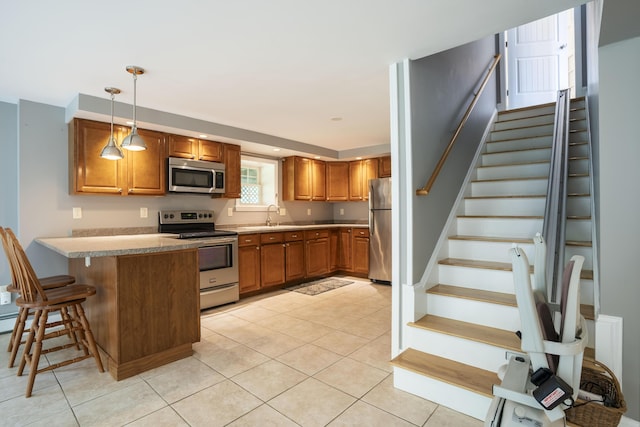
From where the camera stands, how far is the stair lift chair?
3.59 ft

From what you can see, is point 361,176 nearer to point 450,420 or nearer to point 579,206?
point 579,206

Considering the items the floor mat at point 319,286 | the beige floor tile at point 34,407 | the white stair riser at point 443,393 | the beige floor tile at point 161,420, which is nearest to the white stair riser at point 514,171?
the white stair riser at point 443,393

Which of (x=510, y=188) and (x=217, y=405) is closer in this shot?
(x=217, y=405)

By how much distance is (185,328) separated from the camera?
8.67 ft

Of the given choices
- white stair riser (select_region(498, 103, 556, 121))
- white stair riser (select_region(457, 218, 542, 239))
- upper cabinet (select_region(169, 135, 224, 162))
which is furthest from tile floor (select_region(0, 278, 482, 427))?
white stair riser (select_region(498, 103, 556, 121))

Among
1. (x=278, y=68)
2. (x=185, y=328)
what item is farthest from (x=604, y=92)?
(x=185, y=328)

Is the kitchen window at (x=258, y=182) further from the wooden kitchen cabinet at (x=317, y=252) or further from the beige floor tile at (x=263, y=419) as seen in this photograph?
the beige floor tile at (x=263, y=419)

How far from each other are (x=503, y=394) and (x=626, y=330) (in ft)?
3.23

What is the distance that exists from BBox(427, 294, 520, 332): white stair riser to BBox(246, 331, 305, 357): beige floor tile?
4.10 ft

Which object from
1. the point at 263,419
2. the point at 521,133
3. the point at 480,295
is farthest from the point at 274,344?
the point at 521,133

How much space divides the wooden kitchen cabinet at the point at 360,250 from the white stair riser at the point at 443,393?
337cm

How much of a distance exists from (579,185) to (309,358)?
9.28 ft

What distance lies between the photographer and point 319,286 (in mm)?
5051

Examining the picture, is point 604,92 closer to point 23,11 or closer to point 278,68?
point 278,68
